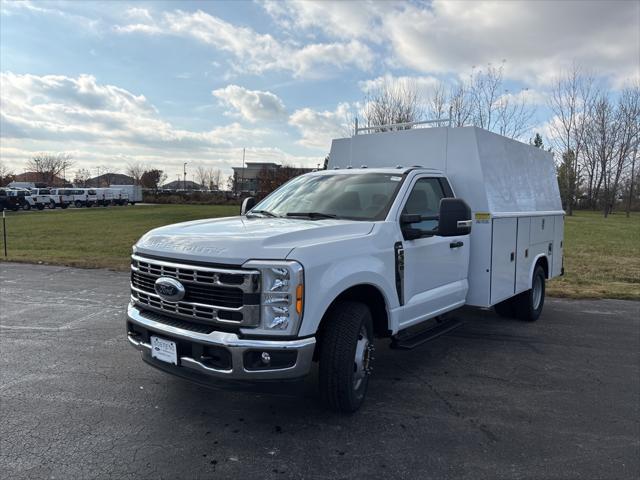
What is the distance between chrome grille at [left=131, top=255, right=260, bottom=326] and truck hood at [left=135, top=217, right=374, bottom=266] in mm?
82

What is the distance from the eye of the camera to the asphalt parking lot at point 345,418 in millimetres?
3172

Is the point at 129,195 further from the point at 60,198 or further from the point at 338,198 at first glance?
the point at 338,198

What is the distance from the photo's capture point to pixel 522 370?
5066 millimetres

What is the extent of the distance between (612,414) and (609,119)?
167 ft

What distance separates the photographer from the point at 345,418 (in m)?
3.84

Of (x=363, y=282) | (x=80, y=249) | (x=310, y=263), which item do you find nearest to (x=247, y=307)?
(x=310, y=263)

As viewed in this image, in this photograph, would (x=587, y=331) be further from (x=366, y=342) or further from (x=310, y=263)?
(x=310, y=263)

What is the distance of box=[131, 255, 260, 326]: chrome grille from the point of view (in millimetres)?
3240

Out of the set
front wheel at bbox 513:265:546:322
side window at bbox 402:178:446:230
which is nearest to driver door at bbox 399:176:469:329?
side window at bbox 402:178:446:230

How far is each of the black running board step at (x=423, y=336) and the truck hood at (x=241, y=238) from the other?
3.64 feet

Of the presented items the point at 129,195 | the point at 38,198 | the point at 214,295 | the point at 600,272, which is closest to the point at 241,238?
the point at 214,295

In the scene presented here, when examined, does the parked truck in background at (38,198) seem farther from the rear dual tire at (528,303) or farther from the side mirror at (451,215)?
the side mirror at (451,215)

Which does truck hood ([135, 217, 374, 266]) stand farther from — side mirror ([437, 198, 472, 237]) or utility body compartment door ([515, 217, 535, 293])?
utility body compartment door ([515, 217, 535, 293])

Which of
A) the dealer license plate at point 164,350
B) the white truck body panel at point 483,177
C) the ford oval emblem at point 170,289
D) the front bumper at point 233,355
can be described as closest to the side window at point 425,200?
the white truck body panel at point 483,177
